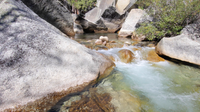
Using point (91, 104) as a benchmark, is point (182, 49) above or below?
above

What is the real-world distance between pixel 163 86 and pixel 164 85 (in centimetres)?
8

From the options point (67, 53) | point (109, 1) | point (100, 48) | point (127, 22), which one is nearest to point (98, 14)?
point (109, 1)

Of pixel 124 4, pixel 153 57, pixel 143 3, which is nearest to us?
pixel 153 57

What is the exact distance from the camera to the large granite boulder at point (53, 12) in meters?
5.01

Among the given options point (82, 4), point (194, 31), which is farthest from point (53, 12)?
point (82, 4)

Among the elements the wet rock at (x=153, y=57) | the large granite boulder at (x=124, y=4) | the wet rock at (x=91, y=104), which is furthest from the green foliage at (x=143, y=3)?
the large granite boulder at (x=124, y=4)

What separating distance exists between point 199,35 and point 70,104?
575cm

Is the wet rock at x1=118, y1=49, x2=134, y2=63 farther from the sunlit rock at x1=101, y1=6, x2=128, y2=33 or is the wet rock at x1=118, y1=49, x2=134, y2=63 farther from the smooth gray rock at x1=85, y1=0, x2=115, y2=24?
the sunlit rock at x1=101, y1=6, x2=128, y2=33

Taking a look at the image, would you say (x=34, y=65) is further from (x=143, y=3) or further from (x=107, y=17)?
(x=107, y=17)

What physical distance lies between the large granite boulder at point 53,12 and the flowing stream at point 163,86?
4357 millimetres

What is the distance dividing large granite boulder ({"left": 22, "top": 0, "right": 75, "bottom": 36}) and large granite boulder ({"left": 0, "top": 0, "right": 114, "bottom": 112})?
259 centimetres

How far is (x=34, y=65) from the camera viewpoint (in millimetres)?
2053

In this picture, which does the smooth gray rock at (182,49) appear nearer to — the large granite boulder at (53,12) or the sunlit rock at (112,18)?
the large granite boulder at (53,12)

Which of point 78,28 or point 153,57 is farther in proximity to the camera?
point 78,28
